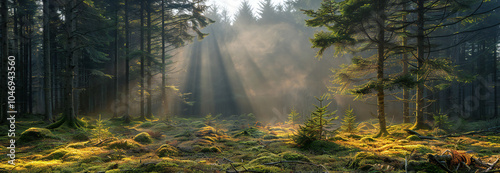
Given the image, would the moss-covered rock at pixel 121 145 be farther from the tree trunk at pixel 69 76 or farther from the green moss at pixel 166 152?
the tree trunk at pixel 69 76

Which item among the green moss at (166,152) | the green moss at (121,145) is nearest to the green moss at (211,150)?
the green moss at (166,152)

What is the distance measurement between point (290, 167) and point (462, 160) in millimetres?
3342

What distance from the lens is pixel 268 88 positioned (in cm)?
3559

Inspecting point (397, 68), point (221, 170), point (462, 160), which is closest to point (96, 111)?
point (221, 170)

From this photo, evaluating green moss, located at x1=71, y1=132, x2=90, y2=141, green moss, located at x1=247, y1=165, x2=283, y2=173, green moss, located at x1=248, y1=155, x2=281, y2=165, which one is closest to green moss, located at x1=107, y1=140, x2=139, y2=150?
green moss, located at x1=71, y1=132, x2=90, y2=141

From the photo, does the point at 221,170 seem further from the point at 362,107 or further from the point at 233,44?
the point at 233,44

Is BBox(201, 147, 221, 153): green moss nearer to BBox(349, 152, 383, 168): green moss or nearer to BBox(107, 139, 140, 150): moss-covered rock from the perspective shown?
BBox(107, 139, 140, 150): moss-covered rock

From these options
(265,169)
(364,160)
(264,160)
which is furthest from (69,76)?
(364,160)

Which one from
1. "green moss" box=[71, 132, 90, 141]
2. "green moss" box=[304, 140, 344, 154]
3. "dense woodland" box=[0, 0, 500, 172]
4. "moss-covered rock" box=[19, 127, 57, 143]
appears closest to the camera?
"green moss" box=[304, 140, 344, 154]

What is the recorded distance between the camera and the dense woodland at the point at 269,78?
7867mm

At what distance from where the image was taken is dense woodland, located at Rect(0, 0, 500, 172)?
7867 mm

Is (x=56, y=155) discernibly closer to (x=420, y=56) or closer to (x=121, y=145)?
(x=121, y=145)

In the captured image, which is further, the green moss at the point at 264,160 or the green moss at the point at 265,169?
the green moss at the point at 264,160

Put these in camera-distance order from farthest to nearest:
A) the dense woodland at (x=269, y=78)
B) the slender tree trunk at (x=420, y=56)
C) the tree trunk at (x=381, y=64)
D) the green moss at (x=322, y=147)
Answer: the slender tree trunk at (x=420, y=56) < the tree trunk at (x=381, y=64) < the dense woodland at (x=269, y=78) < the green moss at (x=322, y=147)
